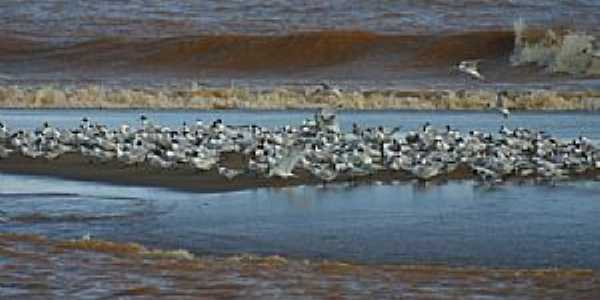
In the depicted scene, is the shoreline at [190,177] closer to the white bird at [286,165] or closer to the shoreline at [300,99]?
the white bird at [286,165]

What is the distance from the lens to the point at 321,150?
1911 cm

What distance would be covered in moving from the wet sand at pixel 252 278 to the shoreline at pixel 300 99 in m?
21.4

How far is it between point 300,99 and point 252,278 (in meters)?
25.6

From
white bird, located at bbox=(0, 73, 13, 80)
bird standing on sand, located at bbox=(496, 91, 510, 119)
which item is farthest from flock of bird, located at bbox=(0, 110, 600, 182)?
white bird, located at bbox=(0, 73, 13, 80)

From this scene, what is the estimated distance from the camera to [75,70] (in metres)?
53.6

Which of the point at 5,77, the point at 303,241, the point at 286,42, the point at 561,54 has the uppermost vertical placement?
the point at 286,42

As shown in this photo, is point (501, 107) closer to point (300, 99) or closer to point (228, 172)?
point (300, 99)

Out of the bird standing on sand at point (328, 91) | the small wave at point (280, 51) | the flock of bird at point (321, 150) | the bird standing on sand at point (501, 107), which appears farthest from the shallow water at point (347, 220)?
the small wave at point (280, 51)

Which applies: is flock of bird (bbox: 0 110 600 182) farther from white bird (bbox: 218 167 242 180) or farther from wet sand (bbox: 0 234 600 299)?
wet sand (bbox: 0 234 600 299)

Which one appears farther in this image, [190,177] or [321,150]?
[321,150]

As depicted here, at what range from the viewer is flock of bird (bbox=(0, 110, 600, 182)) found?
693 inches

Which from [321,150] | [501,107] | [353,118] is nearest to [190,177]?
[321,150]

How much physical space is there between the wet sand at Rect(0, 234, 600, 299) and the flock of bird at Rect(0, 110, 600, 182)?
5.73 m

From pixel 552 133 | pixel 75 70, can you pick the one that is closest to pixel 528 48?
pixel 75 70
